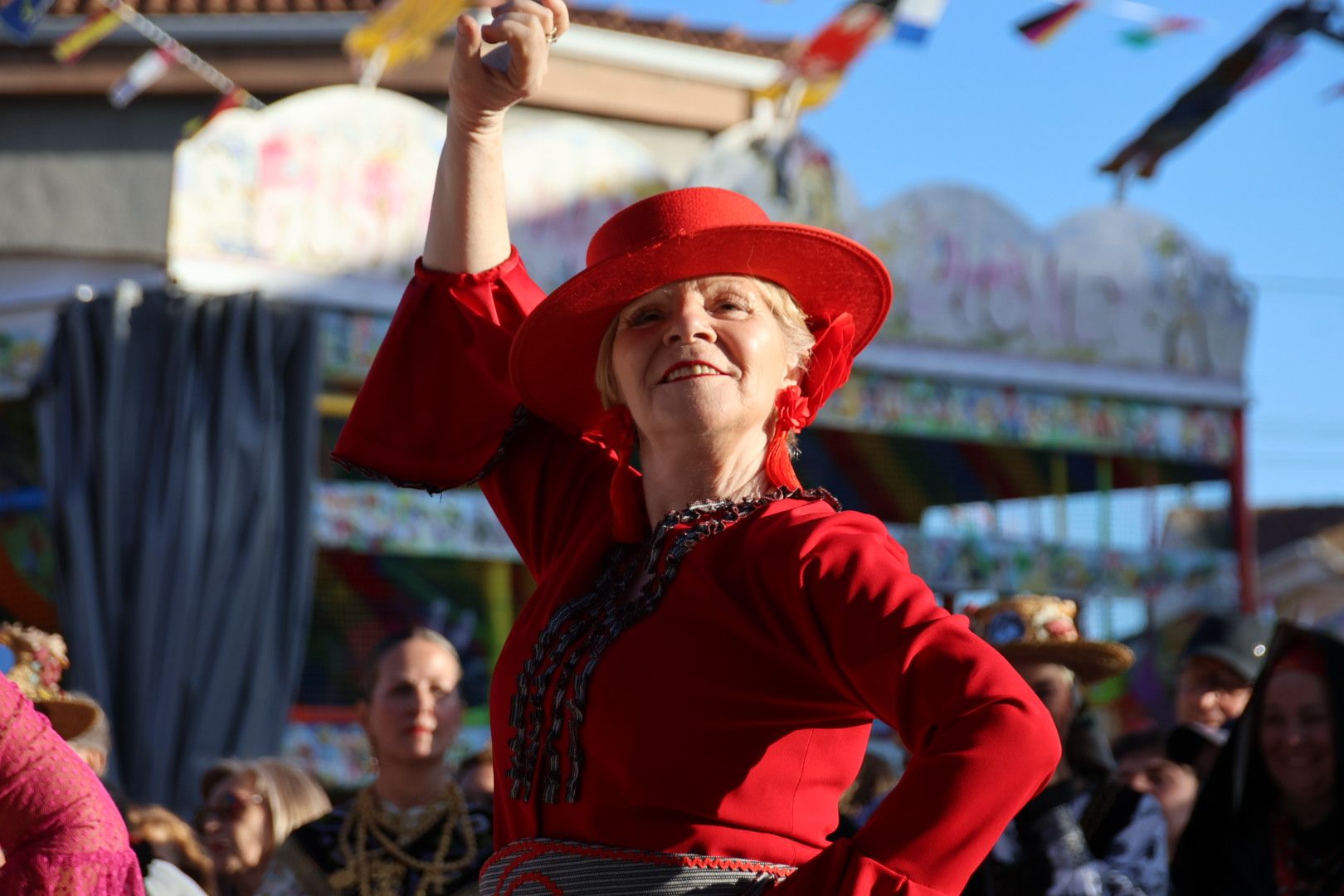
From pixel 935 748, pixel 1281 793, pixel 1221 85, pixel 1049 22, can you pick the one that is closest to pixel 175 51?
pixel 1049 22

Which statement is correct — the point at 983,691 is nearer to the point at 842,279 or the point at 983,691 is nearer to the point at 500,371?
the point at 842,279

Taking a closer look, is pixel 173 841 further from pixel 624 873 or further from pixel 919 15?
pixel 919 15

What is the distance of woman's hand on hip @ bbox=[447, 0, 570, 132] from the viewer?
226 cm

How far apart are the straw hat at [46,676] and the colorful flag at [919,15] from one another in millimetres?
6429

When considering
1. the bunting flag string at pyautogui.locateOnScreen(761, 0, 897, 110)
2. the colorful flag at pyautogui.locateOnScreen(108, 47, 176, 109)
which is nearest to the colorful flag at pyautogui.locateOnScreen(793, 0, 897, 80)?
the bunting flag string at pyautogui.locateOnScreen(761, 0, 897, 110)

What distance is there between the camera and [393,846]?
169 inches

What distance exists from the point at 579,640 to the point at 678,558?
16 cm

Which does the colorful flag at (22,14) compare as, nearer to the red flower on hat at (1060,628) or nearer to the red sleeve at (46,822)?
the red flower on hat at (1060,628)

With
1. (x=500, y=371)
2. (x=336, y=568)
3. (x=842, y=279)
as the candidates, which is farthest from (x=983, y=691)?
(x=336, y=568)

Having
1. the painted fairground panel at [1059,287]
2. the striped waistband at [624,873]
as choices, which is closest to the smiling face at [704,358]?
the striped waistband at [624,873]

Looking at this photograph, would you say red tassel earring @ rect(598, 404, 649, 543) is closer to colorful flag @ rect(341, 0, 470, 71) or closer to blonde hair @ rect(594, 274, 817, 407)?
blonde hair @ rect(594, 274, 817, 407)

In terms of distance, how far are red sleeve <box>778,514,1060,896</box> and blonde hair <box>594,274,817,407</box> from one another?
23.1 inches

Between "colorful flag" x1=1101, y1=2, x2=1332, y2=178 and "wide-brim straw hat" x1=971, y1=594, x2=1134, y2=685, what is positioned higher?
"colorful flag" x1=1101, y1=2, x2=1332, y2=178

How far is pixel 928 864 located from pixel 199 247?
7.85 meters
